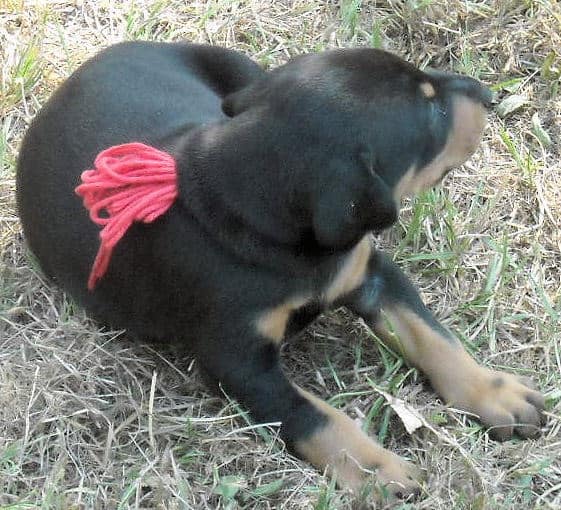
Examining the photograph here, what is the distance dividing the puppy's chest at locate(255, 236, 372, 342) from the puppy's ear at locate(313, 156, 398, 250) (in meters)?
0.33

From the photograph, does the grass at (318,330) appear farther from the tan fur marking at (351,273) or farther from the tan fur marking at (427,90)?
the tan fur marking at (427,90)

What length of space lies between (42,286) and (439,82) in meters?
1.61

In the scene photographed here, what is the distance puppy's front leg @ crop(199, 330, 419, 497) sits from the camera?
2.84 meters

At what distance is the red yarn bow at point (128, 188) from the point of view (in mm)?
2783

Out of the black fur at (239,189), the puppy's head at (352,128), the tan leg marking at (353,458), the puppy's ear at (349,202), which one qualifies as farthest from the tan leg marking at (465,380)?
the puppy's ear at (349,202)

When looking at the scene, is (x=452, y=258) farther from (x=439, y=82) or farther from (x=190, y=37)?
(x=190, y=37)

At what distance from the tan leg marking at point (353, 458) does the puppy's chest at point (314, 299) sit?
27cm

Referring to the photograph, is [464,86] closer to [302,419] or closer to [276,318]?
[276,318]

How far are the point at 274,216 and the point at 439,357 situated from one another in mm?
815

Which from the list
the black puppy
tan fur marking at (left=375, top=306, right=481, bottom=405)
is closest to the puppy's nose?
the black puppy

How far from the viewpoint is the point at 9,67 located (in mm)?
4219

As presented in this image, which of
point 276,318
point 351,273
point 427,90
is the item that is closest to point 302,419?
point 276,318

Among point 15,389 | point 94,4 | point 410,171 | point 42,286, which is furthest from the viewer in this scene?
point 94,4

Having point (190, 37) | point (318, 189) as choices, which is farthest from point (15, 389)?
point (190, 37)
